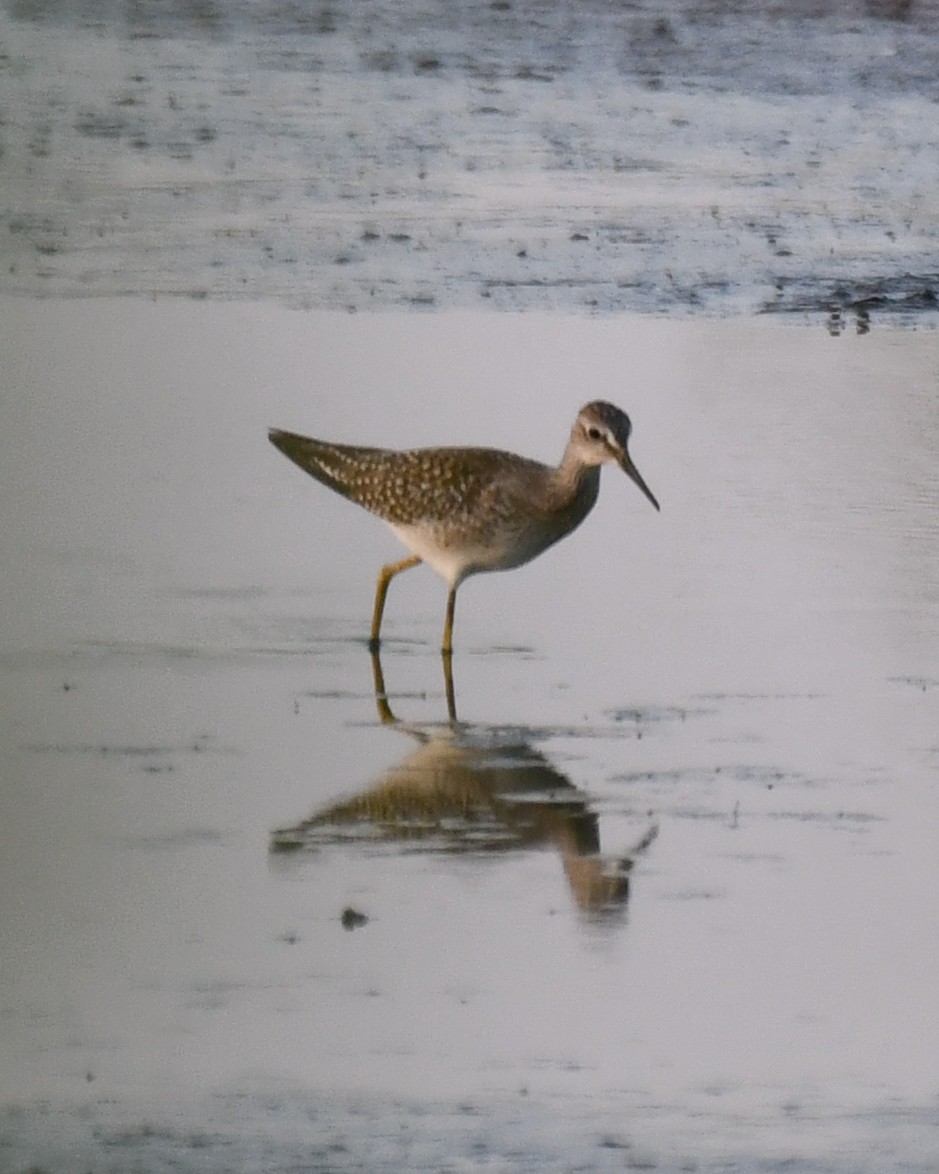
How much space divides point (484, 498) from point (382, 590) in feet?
1.32

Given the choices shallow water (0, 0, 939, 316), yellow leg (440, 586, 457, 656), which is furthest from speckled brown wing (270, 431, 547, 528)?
shallow water (0, 0, 939, 316)

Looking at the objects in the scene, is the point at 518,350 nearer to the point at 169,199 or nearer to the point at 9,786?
the point at 169,199

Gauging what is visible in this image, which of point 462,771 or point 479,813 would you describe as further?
point 462,771

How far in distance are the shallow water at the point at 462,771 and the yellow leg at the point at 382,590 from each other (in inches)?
3.0

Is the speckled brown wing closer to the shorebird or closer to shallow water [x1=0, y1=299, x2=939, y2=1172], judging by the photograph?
the shorebird

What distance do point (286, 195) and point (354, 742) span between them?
5844 millimetres

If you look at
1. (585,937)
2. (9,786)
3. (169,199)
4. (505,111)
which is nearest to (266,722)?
(9,786)

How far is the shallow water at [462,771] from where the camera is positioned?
5043 mm

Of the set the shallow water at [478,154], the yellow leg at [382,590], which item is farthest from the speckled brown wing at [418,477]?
the shallow water at [478,154]

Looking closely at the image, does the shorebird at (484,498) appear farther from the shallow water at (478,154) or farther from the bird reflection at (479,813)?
the shallow water at (478,154)

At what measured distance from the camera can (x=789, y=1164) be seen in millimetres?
4879

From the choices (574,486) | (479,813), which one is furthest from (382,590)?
(479,813)

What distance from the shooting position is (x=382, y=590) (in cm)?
779

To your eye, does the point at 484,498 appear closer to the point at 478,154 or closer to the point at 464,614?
the point at 464,614
